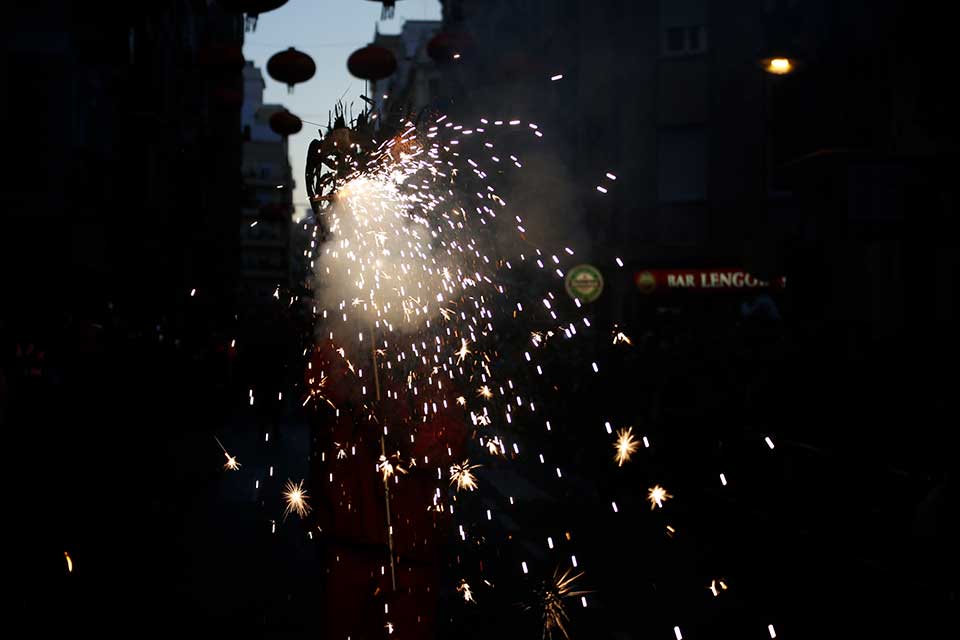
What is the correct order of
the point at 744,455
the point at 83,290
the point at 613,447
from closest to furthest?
1. the point at 744,455
2. the point at 613,447
3. the point at 83,290

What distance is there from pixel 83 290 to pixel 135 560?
47.8 feet

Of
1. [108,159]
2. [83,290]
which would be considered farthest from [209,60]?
[108,159]

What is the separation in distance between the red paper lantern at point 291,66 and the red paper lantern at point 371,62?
2.16ft

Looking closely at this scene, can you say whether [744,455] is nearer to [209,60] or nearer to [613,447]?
[613,447]

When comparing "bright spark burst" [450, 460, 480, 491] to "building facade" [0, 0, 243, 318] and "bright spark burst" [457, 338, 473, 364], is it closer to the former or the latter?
"bright spark burst" [457, 338, 473, 364]

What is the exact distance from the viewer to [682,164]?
2581cm

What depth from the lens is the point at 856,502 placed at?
6801mm

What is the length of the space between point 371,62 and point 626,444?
211 inches

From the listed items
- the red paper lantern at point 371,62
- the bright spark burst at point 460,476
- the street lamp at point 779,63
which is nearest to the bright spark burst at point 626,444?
the street lamp at point 779,63

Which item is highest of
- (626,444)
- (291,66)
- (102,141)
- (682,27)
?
(682,27)

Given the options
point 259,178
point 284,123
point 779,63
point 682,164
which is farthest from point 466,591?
point 259,178

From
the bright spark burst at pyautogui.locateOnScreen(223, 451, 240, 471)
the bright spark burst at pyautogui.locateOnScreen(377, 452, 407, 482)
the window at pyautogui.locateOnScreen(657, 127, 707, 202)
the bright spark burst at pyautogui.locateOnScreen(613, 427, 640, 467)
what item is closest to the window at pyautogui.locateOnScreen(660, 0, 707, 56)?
the window at pyautogui.locateOnScreen(657, 127, 707, 202)

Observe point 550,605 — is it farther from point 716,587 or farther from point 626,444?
point 626,444

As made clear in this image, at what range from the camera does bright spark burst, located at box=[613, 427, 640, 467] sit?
392 inches
